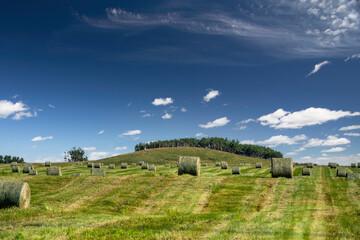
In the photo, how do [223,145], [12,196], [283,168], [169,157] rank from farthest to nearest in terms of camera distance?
[223,145]
[169,157]
[283,168]
[12,196]

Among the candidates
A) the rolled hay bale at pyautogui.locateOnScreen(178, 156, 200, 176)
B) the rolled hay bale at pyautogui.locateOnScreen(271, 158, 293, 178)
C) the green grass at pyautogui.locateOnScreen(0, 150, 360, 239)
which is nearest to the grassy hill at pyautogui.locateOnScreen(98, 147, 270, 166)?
the rolled hay bale at pyautogui.locateOnScreen(178, 156, 200, 176)

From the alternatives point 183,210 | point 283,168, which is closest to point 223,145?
point 283,168

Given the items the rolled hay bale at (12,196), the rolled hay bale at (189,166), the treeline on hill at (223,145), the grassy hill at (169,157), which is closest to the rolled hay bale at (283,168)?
the rolled hay bale at (189,166)

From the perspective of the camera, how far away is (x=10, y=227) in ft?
35.0

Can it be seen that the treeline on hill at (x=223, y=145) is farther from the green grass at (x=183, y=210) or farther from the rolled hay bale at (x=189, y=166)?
the green grass at (x=183, y=210)

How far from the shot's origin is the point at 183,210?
51.6 feet

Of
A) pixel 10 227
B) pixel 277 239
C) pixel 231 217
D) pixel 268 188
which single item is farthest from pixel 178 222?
pixel 268 188

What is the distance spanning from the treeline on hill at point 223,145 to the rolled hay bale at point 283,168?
134 meters

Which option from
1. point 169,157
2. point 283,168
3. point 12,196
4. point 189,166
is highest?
point 189,166

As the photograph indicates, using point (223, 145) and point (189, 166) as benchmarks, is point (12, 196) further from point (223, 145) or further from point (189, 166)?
point (223, 145)

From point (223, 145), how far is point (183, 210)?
489 feet

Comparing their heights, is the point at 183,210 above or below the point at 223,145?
below

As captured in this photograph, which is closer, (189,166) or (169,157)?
(189,166)

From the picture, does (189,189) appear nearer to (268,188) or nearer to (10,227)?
(268,188)
